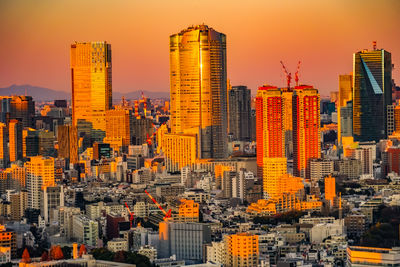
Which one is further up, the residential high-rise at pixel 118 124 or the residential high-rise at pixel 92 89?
the residential high-rise at pixel 92 89

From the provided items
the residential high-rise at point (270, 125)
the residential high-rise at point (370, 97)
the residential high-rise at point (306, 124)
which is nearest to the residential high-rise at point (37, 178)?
the residential high-rise at point (270, 125)

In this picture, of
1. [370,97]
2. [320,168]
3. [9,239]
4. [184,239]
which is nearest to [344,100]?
[370,97]

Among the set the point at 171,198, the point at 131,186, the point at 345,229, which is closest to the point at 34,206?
the point at 171,198

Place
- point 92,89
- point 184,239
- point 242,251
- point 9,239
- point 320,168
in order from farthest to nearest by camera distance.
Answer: point 92,89
point 320,168
point 9,239
point 184,239
point 242,251

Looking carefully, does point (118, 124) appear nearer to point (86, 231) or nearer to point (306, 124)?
point (306, 124)

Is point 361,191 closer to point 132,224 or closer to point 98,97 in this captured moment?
point 132,224

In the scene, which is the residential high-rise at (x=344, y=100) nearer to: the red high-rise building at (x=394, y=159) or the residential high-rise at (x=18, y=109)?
the red high-rise building at (x=394, y=159)

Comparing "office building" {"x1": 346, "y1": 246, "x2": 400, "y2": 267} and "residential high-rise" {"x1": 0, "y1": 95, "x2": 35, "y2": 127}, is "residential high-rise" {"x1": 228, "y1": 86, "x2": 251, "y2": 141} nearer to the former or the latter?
"residential high-rise" {"x1": 0, "y1": 95, "x2": 35, "y2": 127}

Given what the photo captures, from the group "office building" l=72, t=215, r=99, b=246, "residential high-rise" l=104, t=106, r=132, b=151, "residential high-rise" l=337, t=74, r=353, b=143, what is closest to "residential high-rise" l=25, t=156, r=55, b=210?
"office building" l=72, t=215, r=99, b=246
